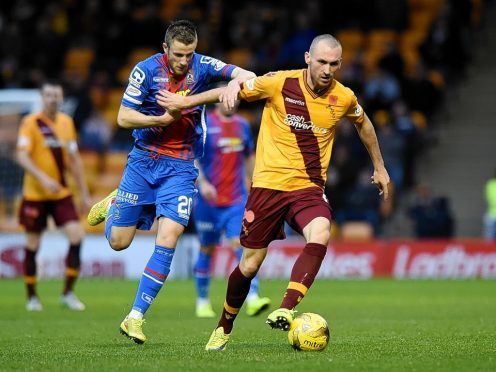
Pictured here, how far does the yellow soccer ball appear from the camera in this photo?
27.2ft

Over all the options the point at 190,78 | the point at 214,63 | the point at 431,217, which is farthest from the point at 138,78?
the point at 431,217

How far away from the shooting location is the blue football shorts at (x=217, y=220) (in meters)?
13.7

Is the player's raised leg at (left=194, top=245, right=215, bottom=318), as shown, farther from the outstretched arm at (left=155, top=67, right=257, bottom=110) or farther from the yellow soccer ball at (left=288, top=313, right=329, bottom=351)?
the yellow soccer ball at (left=288, top=313, right=329, bottom=351)

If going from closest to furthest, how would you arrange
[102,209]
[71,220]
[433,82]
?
[102,209] < [71,220] < [433,82]

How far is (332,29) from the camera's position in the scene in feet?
87.3

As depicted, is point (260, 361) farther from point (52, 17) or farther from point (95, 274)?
point (52, 17)

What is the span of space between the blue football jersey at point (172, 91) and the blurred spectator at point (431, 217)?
1264 centimetres

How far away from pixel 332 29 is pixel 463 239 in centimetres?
705

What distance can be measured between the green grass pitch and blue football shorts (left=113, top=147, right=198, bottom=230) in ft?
3.64

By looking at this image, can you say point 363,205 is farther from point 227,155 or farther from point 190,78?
point 190,78

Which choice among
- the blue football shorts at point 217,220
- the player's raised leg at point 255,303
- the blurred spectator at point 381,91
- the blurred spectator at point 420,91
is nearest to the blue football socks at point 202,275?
the blue football shorts at point 217,220

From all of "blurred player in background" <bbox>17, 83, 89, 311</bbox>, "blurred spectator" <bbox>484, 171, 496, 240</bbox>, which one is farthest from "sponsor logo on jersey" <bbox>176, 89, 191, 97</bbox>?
"blurred spectator" <bbox>484, 171, 496, 240</bbox>

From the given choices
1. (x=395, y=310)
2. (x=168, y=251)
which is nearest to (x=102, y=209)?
(x=168, y=251)

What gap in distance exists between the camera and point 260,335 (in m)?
10.2
